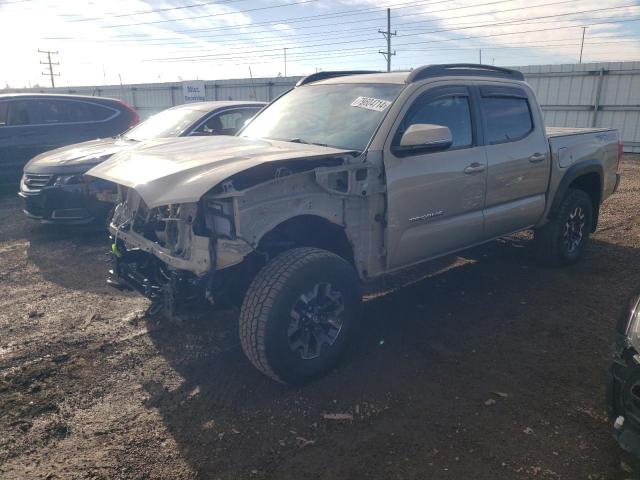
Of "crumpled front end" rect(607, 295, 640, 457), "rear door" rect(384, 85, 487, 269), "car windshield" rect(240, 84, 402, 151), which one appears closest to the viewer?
"crumpled front end" rect(607, 295, 640, 457)

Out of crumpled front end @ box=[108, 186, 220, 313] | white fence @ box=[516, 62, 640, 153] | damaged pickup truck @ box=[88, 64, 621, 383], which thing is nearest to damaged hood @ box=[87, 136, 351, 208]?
damaged pickup truck @ box=[88, 64, 621, 383]

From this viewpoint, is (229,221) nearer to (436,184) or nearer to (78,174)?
(436,184)

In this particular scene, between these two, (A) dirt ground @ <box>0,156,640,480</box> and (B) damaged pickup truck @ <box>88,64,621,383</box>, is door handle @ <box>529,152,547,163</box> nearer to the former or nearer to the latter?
(B) damaged pickup truck @ <box>88,64,621,383</box>

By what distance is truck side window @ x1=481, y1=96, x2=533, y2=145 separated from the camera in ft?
14.8

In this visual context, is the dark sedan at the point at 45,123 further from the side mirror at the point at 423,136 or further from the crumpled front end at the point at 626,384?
the crumpled front end at the point at 626,384

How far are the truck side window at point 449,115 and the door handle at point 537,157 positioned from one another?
0.92 meters

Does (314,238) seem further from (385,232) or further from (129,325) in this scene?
(129,325)

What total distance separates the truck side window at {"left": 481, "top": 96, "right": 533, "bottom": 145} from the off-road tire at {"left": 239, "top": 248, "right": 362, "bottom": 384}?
84.5 inches

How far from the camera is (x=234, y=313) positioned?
14.8 ft

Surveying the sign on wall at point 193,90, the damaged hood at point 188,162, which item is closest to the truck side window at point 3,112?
the damaged hood at point 188,162

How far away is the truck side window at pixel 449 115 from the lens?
389cm

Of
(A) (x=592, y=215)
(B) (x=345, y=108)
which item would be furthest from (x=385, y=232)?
(A) (x=592, y=215)

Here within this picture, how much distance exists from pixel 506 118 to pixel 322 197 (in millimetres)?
2380

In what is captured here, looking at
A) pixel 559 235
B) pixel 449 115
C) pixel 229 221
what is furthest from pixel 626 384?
pixel 559 235
